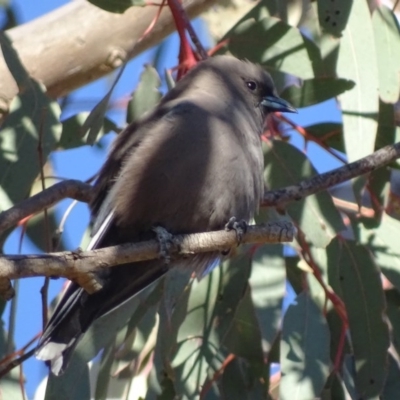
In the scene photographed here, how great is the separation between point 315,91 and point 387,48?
1.18ft

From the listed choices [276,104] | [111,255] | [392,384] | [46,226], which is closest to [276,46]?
[276,104]

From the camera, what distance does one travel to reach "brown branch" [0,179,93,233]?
3151mm

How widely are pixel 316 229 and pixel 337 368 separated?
494mm

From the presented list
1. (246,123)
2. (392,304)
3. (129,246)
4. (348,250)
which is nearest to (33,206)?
(129,246)

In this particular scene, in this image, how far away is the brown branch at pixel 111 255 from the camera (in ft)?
8.71

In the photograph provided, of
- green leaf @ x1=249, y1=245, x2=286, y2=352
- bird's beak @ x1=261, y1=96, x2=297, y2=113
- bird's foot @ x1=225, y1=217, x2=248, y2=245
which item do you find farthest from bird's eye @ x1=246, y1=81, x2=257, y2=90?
bird's foot @ x1=225, y1=217, x2=248, y2=245

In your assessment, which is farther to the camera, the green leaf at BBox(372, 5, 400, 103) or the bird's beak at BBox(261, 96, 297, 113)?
the bird's beak at BBox(261, 96, 297, 113)

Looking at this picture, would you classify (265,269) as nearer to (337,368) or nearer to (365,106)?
(337,368)

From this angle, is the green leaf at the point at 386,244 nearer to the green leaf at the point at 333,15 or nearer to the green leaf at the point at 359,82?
the green leaf at the point at 359,82

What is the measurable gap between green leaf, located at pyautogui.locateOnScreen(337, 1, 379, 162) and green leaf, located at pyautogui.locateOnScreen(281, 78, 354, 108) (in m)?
0.05

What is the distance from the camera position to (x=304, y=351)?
354 cm

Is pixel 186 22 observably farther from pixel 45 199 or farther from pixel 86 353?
pixel 86 353

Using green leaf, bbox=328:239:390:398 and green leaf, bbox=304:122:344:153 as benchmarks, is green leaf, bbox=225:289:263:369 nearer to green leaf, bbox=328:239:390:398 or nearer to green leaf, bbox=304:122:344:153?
green leaf, bbox=328:239:390:398

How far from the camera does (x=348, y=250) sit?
3.72 m
